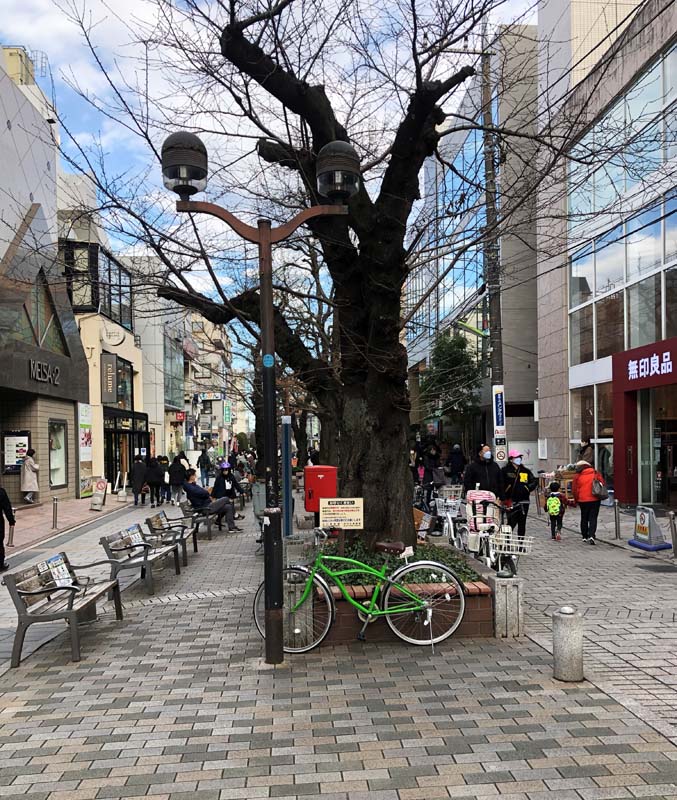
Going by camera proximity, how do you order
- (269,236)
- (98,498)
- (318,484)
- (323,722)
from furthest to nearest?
1. (98,498)
2. (318,484)
3. (269,236)
4. (323,722)

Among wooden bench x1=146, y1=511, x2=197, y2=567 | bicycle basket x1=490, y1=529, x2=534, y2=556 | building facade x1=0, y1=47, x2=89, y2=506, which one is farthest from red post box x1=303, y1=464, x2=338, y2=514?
building facade x1=0, y1=47, x2=89, y2=506

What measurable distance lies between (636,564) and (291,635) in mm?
6968

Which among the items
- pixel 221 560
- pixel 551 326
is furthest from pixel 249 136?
pixel 551 326

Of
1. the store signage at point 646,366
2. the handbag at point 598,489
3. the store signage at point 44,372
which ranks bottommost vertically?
the handbag at point 598,489

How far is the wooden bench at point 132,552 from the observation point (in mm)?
8969

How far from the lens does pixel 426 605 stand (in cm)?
639

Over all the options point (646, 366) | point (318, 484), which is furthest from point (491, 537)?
point (646, 366)

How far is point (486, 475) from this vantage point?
498 inches

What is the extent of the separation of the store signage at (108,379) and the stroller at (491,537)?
25.3 metres

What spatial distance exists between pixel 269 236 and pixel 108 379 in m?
29.4

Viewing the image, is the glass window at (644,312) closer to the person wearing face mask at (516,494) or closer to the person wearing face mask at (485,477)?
the person wearing face mask at (516,494)

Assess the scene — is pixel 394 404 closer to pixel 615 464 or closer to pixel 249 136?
pixel 249 136

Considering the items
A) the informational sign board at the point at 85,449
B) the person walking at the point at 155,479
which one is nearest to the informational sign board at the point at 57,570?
the person walking at the point at 155,479

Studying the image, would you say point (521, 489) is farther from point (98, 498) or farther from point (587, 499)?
point (98, 498)
